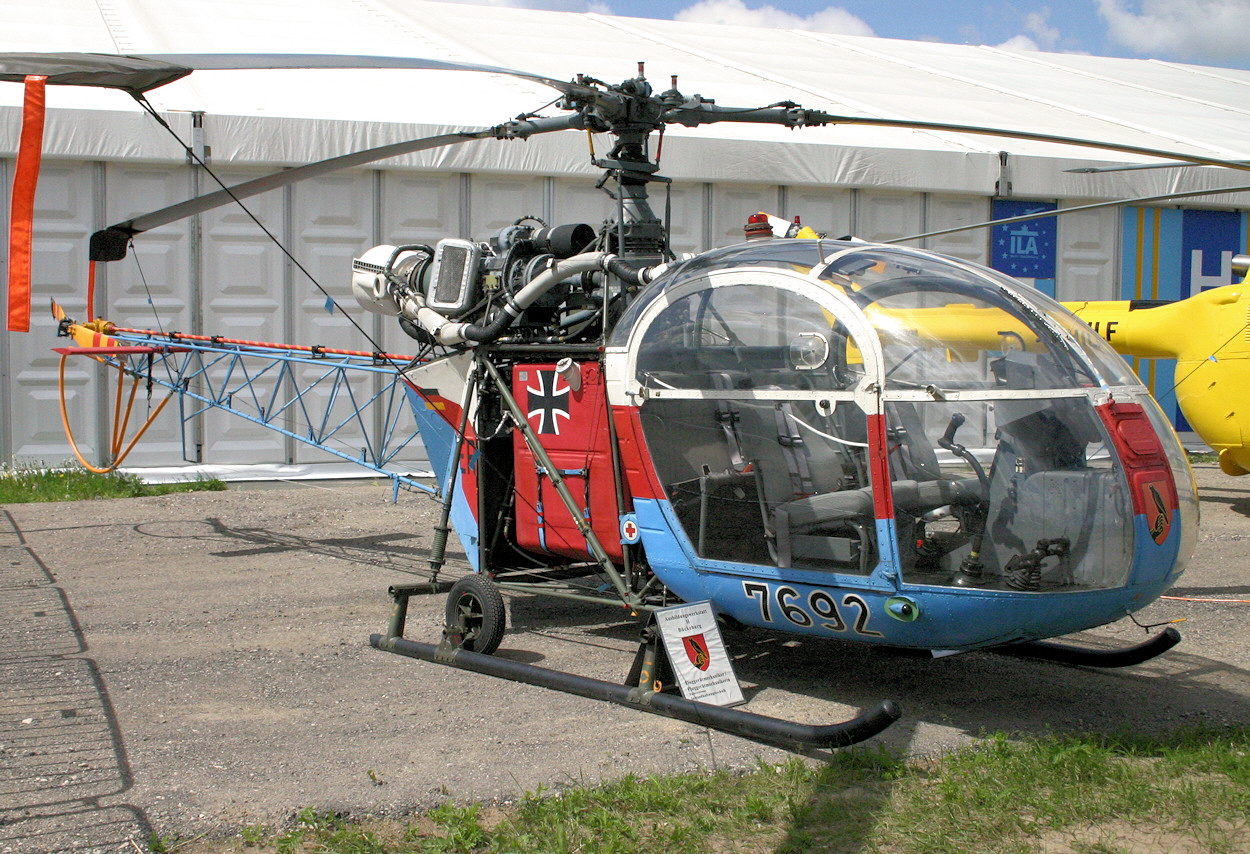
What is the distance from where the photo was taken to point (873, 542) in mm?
4496

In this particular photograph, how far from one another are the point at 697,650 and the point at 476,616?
53.0 inches

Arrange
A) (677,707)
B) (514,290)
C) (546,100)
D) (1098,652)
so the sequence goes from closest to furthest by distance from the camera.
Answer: (677,707) < (1098,652) < (514,290) < (546,100)

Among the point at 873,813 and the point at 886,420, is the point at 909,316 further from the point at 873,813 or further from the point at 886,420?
the point at 873,813

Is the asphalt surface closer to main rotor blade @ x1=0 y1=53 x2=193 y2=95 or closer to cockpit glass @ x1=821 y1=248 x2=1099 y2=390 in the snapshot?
cockpit glass @ x1=821 y1=248 x2=1099 y2=390

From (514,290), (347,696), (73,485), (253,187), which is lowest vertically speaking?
(347,696)

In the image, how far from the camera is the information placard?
4.80 metres

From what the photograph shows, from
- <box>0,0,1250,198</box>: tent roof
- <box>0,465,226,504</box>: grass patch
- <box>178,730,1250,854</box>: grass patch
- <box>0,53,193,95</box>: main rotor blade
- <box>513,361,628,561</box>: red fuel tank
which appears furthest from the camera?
<box>0,0,1250,198</box>: tent roof

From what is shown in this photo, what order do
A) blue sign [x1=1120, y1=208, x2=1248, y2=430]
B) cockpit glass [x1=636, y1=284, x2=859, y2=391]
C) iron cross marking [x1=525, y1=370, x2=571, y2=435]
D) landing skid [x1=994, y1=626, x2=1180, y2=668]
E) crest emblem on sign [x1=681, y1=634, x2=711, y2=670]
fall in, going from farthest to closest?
1. blue sign [x1=1120, y1=208, x2=1248, y2=430]
2. iron cross marking [x1=525, y1=370, x2=571, y2=435]
3. landing skid [x1=994, y1=626, x2=1180, y2=668]
4. crest emblem on sign [x1=681, y1=634, x2=711, y2=670]
5. cockpit glass [x1=636, y1=284, x2=859, y2=391]

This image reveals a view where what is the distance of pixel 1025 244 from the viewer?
47.5 feet

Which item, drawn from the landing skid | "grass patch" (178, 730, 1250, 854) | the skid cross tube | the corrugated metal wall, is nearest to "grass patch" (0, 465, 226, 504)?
the corrugated metal wall

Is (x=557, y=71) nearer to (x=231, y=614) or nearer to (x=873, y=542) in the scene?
(x=231, y=614)

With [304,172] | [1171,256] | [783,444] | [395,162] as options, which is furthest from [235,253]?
Result: [1171,256]

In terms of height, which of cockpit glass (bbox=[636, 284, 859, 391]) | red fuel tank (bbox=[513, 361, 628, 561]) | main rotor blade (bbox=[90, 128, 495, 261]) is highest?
main rotor blade (bbox=[90, 128, 495, 261])

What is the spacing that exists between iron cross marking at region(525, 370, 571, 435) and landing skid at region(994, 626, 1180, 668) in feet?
7.56
